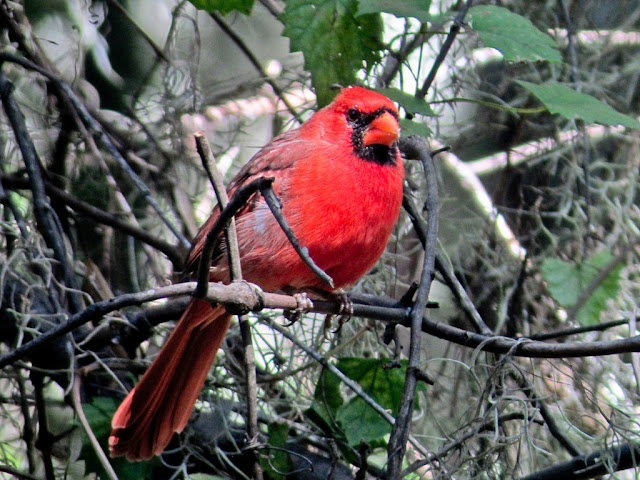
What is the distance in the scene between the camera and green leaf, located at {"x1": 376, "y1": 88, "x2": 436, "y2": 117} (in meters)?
2.36

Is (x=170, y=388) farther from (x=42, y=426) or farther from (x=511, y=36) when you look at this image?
(x=511, y=36)

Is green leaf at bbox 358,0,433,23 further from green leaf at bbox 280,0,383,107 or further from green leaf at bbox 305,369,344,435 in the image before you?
green leaf at bbox 305,369,344,435

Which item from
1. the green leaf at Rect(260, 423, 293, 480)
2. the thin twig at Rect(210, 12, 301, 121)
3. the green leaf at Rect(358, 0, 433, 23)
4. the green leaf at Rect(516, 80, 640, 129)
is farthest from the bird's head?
the green leaf at Rect(260, 423, 293, 480)

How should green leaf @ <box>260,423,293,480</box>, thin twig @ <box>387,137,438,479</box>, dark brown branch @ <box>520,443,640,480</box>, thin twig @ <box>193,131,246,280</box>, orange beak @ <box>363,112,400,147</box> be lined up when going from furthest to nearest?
green leaf @ <box>260,423,293,480</box>
orange beak @ <box>363,112,400,147</box>
dark brown branch @ <box>520,443,640,480</box>
thin twig @ <box>387,137,438,479</box>
thin twig @ <box>193,131,246,280</box>

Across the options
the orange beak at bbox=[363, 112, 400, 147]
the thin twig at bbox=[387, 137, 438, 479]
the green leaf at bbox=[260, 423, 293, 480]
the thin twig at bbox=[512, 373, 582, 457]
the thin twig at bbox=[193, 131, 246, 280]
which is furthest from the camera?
the green leaf at bbox=[260, 423, 293, 480]

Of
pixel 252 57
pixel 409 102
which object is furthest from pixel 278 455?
pixel 252 57

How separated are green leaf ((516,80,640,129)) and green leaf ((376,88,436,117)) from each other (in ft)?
0.89

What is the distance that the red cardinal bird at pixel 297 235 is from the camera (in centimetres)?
229

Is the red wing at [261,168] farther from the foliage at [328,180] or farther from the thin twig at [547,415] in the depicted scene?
the thin twig at [547,415]

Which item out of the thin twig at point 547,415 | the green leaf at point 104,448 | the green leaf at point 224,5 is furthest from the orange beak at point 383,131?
the green leaf at point 104,448

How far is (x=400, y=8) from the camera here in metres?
2.25

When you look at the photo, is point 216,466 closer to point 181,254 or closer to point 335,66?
point 181,254

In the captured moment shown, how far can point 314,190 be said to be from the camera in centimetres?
233

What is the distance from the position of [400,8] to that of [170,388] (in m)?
1.18
